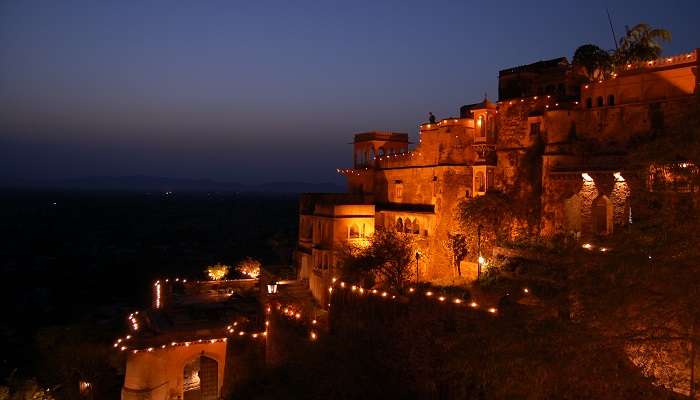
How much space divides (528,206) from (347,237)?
11001mm

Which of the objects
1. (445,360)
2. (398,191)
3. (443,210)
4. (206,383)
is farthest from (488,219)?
(206,383)

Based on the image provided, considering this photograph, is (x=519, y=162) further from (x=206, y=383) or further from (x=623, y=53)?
(x=206, y=383)

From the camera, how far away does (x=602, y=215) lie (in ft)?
83.9

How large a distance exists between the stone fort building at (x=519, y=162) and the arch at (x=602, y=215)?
0.15 feet

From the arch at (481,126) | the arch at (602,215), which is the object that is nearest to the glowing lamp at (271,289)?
the arch at (481,126)

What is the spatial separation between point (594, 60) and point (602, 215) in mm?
10097

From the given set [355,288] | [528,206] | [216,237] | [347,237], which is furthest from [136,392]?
[216,237]

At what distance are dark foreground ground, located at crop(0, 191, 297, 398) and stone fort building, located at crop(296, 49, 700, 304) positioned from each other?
18606 mm

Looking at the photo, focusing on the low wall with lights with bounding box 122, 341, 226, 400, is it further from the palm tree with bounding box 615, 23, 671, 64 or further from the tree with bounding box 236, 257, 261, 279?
the palm tree with bounding box 615, 23, 671, 64

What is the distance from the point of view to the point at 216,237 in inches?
4419

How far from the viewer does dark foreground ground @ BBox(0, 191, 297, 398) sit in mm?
39094

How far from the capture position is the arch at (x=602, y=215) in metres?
25.2

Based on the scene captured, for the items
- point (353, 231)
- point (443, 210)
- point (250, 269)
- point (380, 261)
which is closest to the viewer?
point (380, 261)

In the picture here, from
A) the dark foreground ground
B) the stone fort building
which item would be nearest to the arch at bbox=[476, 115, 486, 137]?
the stone fort building
